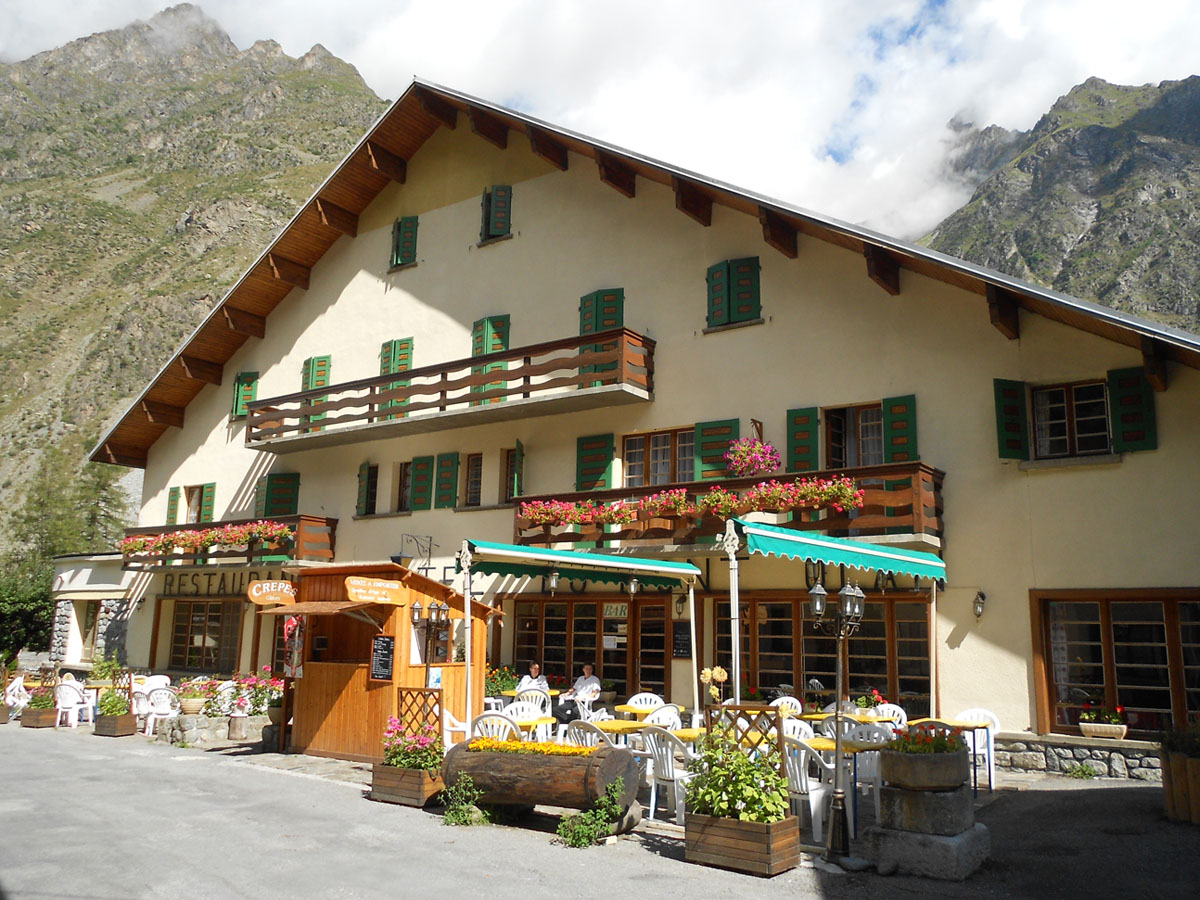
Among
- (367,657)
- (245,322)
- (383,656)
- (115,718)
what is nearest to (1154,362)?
(383,656)

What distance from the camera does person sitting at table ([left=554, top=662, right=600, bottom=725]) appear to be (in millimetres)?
15320

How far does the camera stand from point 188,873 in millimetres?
7988

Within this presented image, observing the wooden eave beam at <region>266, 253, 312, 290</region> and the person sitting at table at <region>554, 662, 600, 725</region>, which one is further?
the wooden eave beam at <region>266, 253, 312, 290</region>

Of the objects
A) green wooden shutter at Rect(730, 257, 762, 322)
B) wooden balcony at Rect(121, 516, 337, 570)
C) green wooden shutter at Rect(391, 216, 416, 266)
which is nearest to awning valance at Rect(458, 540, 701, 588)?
green wooden shutter at Rect(730, 257, 762, 322)

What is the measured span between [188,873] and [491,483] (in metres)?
12.3

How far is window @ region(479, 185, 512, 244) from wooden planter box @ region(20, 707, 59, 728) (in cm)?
1281

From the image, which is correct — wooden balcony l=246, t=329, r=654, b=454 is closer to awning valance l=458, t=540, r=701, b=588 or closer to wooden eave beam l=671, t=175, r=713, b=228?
wooden eave beam l=671, t=175, r=713, b=228

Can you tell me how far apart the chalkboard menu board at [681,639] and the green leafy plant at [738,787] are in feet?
24.7

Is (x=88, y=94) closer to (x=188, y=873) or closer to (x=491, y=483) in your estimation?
(x=491, y=483)

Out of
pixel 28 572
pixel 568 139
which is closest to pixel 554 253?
pixel 568 139

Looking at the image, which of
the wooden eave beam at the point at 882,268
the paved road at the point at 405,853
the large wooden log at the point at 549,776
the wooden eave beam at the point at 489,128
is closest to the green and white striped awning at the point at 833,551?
the large wooden log at the point at 549,776

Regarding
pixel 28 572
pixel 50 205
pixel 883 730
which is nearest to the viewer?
pixel 883 730

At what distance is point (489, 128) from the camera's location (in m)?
21.3

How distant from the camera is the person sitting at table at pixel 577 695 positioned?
15320 millimetres
